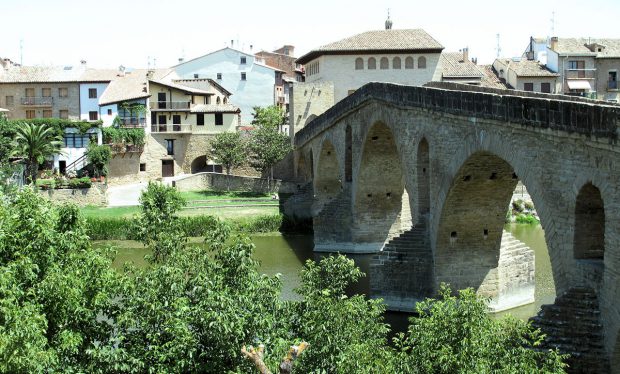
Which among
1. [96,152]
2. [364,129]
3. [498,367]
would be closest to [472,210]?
[364,129]

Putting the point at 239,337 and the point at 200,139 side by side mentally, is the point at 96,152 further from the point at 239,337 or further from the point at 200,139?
the point at 239,337

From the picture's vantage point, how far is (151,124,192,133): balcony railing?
68863mm

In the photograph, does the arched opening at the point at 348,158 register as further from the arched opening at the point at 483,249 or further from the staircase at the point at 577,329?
the staircase at the point at 577,329

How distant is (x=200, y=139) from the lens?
70.8 metres

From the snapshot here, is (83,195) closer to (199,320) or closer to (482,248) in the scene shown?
(482,248)

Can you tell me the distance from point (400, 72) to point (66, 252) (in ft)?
164

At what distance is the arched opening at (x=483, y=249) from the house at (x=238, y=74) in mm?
54972

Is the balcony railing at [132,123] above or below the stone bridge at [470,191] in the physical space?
above

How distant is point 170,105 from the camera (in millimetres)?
69250

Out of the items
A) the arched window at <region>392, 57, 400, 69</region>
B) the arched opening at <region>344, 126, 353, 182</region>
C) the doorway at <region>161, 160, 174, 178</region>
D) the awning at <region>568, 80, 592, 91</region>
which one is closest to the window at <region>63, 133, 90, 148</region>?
the doorway at <region>161, 160, 174, 178</region>

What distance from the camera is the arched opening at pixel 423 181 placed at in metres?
33.3

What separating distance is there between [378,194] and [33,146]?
24.8 m

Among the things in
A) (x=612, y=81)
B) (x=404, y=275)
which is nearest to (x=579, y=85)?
(x=612, y=81)

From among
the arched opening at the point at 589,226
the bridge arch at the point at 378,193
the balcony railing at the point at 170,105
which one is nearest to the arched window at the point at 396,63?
the balcony railing at the point at 170,105
